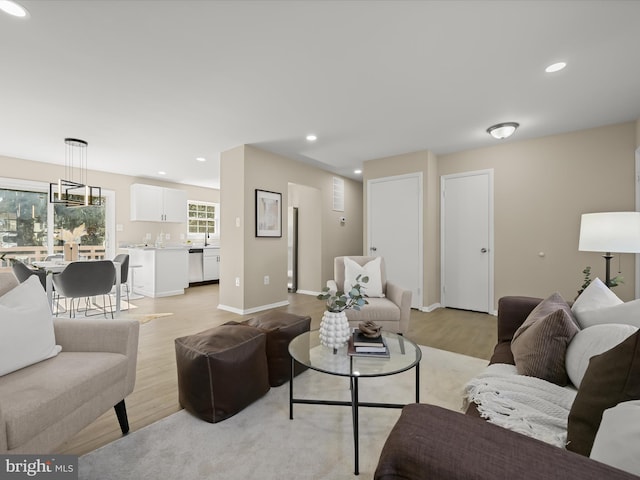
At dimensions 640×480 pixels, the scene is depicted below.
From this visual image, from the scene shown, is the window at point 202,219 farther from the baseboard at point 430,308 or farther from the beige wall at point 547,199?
the baseboard at point 430,308

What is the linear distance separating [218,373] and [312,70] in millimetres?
2247

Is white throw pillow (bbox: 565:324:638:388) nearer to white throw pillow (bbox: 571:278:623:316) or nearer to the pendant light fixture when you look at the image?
white throw pillow (bbox: 571:278:623:316)

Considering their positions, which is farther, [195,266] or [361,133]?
[195,266]

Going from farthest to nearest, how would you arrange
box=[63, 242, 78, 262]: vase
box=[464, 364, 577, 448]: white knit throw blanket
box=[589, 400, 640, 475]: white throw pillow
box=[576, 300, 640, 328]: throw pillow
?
box=[63, 242, 78, 262]: vase, box=[576, 300, 640, 328]: throw pillow, box=[464, 364, 577, 448]: white knit throw blanket, box=[589, 400, 640, 475]: white throw pillow

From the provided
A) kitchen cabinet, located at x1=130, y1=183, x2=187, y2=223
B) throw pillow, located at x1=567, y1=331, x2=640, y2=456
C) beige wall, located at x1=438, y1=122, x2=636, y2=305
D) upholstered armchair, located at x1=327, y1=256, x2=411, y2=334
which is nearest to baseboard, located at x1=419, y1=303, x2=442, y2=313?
beige wall, located at x1=438, y1=122, x2=636, y2=305

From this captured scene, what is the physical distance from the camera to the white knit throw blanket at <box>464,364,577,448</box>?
100 cm

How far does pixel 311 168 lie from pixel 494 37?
3.76 metres

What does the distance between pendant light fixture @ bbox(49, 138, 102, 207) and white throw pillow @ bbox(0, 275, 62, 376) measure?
3052mm

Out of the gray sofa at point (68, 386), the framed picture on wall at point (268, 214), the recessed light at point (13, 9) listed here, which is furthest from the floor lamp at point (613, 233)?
the recessed light at point (13, 9)

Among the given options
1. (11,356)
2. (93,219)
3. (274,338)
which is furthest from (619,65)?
(93,219)

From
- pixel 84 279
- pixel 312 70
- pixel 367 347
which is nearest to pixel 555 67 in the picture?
pixel 312 70

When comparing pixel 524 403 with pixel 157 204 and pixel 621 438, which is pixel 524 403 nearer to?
pixel 621 438

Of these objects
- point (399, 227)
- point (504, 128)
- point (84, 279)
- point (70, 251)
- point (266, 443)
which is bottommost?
point (266, 443)

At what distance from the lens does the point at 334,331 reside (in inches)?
71.9
